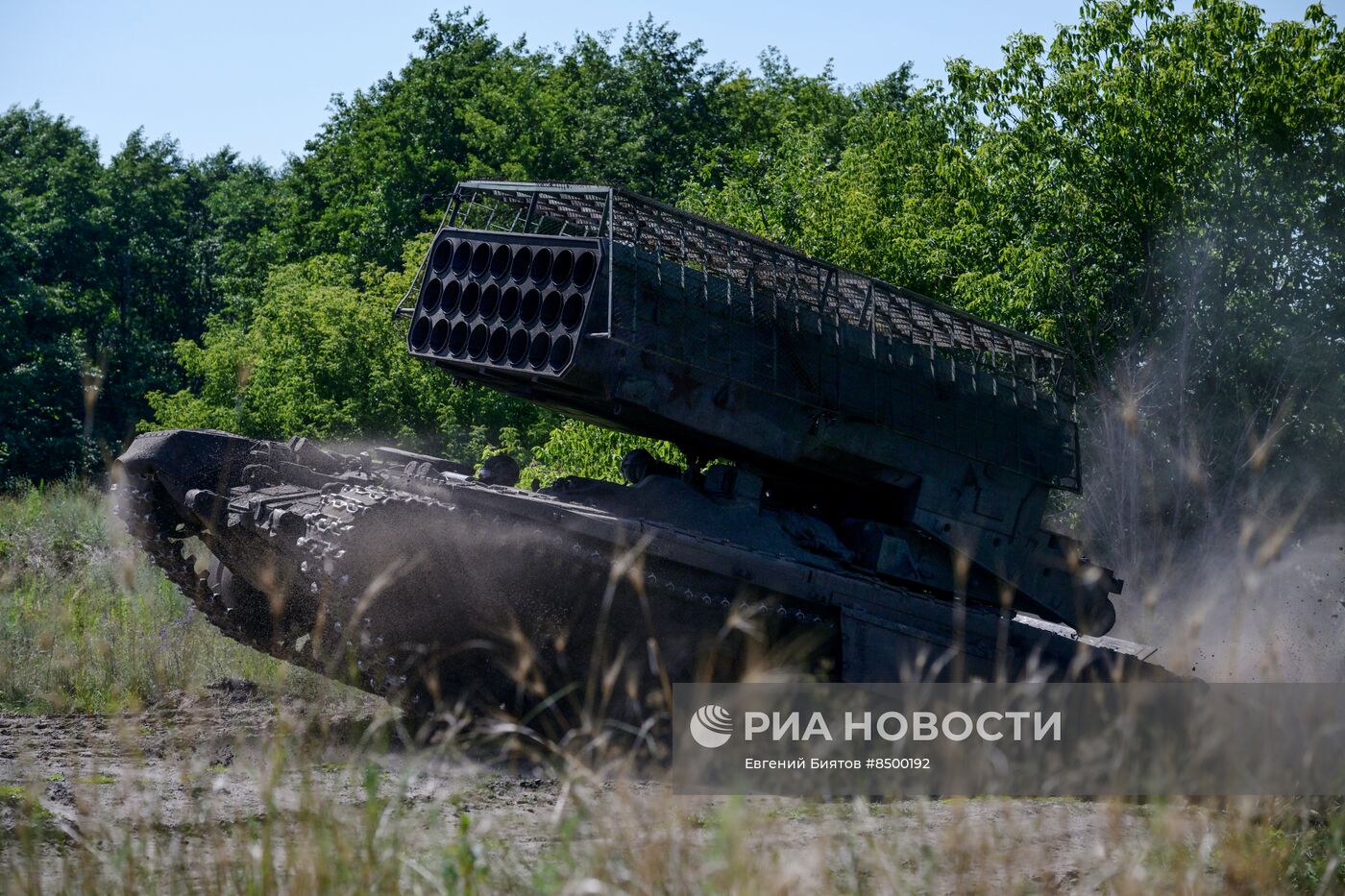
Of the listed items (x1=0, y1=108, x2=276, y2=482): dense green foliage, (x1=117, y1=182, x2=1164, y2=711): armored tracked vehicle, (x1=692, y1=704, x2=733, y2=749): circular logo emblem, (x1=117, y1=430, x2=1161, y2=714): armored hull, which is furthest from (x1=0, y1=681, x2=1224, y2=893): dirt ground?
(x1=0, y1=108, x2=276, y2=482): dense green foliage

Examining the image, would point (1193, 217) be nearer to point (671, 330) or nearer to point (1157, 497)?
point (1157, 497)

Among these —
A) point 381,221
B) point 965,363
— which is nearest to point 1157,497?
point 965,363

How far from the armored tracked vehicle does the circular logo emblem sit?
0.83 metres

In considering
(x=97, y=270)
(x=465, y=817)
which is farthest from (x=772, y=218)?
(x=97, y=270)

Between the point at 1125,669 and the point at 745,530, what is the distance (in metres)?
2.97

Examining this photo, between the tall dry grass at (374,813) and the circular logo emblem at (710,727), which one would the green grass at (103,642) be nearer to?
the tall dry grass at (374,813)

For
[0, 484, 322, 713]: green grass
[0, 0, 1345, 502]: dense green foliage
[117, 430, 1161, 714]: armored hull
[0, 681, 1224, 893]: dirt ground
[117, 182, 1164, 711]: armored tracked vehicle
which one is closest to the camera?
[0, 681, 1224, 893]: dirt ground

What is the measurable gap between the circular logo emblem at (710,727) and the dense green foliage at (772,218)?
3044mm

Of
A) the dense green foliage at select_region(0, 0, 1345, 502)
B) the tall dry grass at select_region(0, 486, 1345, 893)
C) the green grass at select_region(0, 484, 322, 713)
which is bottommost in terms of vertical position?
the green grass at select_region(0, 484, 322, 713)

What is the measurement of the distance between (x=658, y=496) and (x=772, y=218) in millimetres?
14885

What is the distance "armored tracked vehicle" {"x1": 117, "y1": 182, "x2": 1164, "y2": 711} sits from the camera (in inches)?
375

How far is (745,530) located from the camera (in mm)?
10672

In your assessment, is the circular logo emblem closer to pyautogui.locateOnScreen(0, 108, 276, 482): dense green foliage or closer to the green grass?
the green grass

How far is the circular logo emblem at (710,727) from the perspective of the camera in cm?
810
